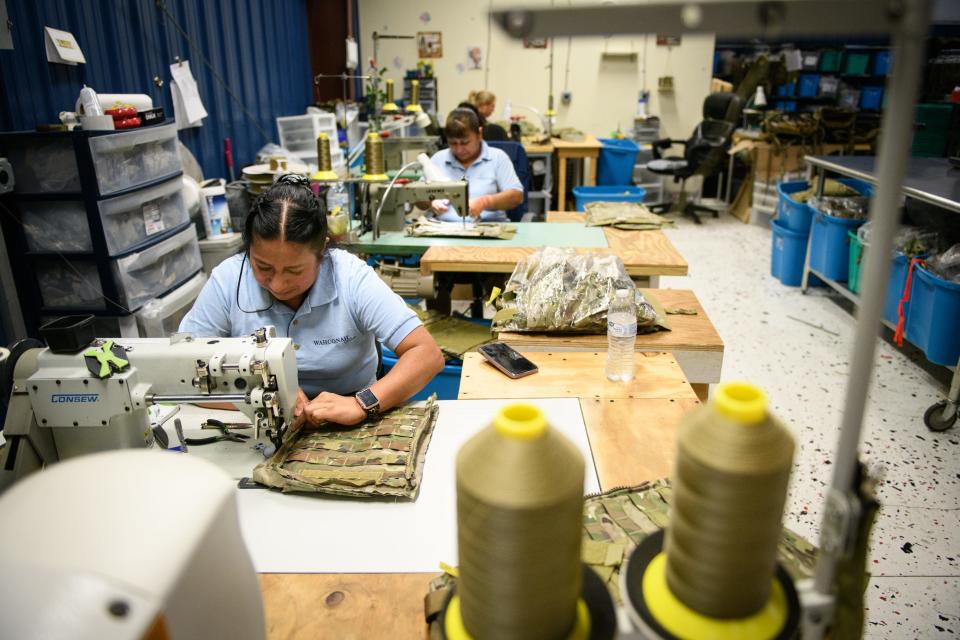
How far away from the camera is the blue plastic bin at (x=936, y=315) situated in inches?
110

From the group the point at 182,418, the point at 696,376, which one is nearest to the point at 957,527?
the point at 696,376

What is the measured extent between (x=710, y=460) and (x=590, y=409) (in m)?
0.97

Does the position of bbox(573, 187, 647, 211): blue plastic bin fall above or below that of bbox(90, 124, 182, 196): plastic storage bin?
below

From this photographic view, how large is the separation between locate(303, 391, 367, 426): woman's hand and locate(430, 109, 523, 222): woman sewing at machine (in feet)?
7.36

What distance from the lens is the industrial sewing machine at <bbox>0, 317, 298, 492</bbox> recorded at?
1133 mm

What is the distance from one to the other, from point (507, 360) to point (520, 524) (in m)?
1.22

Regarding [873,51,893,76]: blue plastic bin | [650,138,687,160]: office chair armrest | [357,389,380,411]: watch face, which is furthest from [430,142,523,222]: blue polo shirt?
[873,51,893,76]: blue plastic bin

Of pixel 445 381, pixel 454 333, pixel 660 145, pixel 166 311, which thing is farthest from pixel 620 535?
pixel 660 145

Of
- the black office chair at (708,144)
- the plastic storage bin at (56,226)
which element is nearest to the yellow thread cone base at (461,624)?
the plastic storage bin at (56,226)

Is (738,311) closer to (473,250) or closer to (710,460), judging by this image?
(473,250)

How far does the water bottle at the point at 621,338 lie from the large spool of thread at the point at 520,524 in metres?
1.12

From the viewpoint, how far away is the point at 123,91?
297 cm

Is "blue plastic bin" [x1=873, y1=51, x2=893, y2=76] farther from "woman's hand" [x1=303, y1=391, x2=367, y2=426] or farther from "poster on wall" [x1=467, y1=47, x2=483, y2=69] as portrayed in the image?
"woman's hand" [x1=303, y1=391, x2=367, y2=426]

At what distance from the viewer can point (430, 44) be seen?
24.0ft
